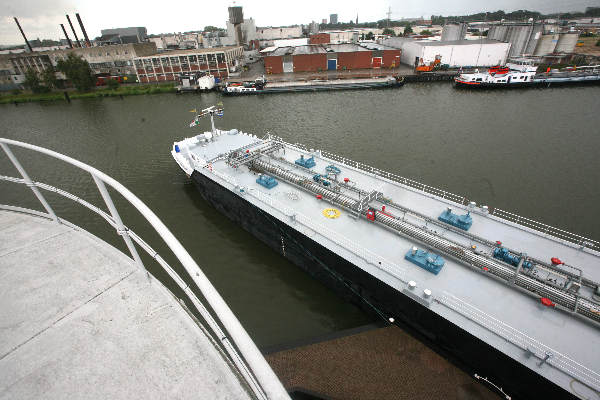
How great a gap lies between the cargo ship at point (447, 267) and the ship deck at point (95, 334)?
8914 mm

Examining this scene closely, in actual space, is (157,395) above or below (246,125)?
above

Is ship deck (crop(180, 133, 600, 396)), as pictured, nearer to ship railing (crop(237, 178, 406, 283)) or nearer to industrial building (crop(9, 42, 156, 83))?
ship railing (crop(237, 178, 406, 283))

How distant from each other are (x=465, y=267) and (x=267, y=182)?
11.8 meters

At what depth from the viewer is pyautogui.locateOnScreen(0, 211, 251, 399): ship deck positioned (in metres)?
3.51

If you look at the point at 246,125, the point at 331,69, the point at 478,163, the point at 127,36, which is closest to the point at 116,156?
the point at 246,125

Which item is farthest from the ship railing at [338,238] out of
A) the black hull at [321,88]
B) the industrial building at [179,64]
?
the industrial building at [179,64]

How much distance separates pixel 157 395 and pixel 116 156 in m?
32.6

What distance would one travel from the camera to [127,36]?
108m

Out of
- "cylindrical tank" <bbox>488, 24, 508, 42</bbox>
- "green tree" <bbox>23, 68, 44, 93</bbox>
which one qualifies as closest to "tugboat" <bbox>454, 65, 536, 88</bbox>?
"cylindrical tank" <bbox>488, 24, 508, 42</bbox>

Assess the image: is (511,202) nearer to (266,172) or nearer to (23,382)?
(266,172)

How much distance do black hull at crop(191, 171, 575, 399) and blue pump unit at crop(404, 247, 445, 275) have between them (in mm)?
1855

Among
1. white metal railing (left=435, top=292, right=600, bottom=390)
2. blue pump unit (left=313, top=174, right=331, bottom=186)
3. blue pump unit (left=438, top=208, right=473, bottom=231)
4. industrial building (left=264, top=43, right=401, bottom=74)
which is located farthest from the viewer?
industrial building (left=264, top=43, right=401, bottom=74)

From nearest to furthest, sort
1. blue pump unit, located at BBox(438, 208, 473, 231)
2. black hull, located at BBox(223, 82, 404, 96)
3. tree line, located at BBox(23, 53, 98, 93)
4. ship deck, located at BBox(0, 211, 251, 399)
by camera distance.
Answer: ship deck, located at BBox(0, 211, 251, 399) → blue pump unit, located at BBox(438, 208, 473, 231) → black hull, located at BBox(223, 82, 404, 96) → tree line, located at BBox(23, 53, 98, 93)

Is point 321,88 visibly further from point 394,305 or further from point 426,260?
point 394,305
